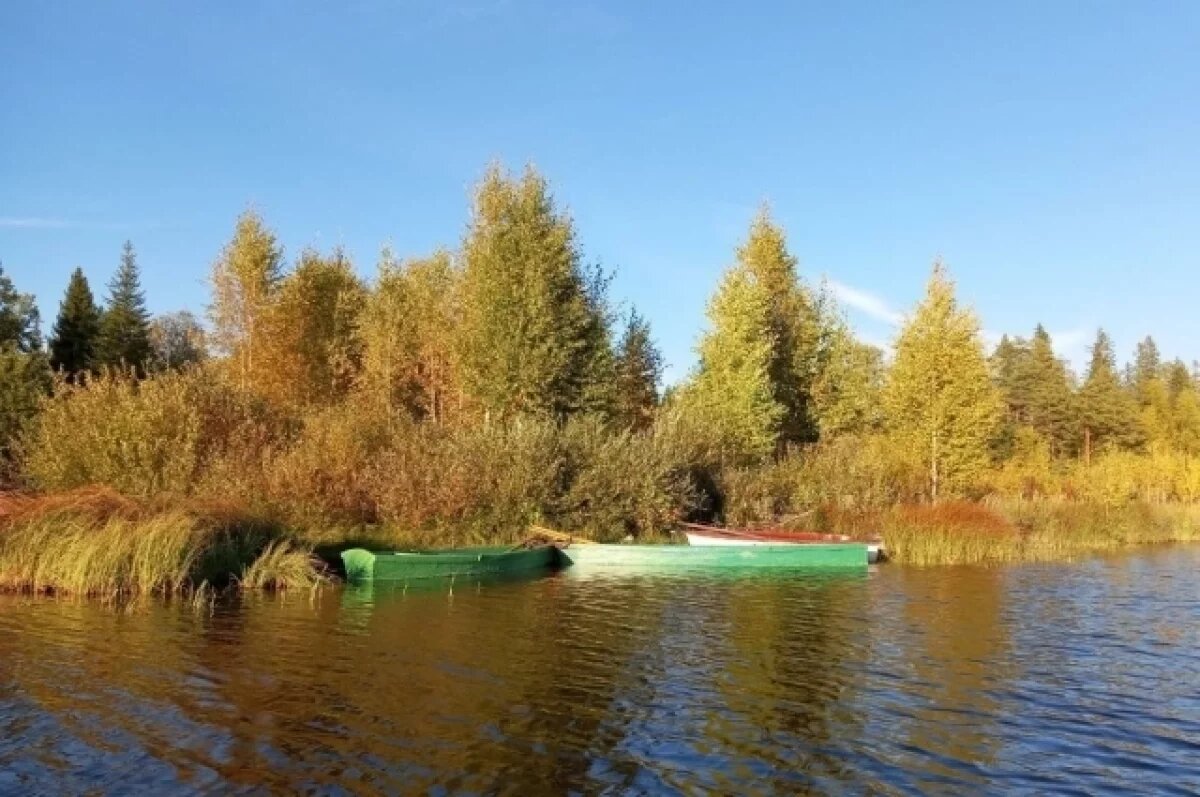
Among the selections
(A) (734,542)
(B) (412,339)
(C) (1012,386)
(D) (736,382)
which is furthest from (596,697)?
(C) (1012,386)

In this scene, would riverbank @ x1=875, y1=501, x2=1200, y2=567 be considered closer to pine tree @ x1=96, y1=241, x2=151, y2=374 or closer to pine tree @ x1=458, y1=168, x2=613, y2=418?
pine tree @ x1=458, y1=168, x2=613, y2=418

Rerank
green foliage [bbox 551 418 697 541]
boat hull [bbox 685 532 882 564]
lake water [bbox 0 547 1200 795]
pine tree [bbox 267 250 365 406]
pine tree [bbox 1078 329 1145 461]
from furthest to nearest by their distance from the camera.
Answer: pine tree [bbox 1078 329 1145 461]
pine tree [bbox 267 250 365 406]
green foliage [bbox 551 418 697 541]
boat hull [bbox 685 532 882 564]
lake water [bbox 0 547 1200 795]

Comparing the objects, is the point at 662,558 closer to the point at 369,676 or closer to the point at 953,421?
the point at 369,676

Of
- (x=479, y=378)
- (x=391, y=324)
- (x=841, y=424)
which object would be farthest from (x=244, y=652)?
(x=841, y=424)

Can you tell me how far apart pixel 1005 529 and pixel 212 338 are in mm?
33155

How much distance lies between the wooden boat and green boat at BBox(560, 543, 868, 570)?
1.74ft

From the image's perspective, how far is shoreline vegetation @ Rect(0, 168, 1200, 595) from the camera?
22766 mm

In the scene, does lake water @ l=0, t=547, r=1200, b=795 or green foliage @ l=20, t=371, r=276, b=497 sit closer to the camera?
lake water @ l=0, t=547, r=1200, b=795

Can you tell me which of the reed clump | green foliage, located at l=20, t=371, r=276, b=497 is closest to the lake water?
the reed clump

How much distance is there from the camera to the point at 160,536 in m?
19.0

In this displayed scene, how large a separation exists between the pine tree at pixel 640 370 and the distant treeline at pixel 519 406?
97 millimetres

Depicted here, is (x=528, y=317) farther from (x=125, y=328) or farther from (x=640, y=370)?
(x=125, y=328)

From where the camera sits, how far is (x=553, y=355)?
34500 millimetres

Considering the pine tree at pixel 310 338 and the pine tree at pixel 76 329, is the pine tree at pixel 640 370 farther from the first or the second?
the pine tree at pixel 76 329
